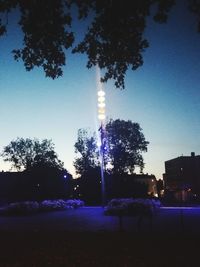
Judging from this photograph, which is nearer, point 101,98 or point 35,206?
point 101,98

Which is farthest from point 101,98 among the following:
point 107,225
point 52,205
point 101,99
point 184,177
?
point 184,177

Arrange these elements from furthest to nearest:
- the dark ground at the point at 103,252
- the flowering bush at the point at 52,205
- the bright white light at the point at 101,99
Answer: the flowering bush at the point at 52,205, the bright white light at the point at 101,99, the dark ground at the point at 103,252

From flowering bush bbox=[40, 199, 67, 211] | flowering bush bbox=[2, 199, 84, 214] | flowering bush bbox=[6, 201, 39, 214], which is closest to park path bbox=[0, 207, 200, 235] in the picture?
flowering bush bbox=[6, 201, 39, 214]

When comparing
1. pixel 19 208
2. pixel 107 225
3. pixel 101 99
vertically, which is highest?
pixel 101 99

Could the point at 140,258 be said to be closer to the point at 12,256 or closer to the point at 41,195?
the point at 12,256

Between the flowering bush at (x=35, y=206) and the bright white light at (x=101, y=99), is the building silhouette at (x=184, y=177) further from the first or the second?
the bright white light at (x=101, y=99)

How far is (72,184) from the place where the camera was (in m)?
80.7

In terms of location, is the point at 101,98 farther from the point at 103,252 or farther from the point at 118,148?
the point at 118,148

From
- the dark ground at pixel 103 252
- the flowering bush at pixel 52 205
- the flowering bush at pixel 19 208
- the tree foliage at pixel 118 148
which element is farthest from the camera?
the tree foliage at pixel 118 148

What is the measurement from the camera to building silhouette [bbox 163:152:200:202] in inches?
3533

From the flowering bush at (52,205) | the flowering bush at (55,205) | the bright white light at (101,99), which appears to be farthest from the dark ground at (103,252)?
the flowering bush at (55,205)

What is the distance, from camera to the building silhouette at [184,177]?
294 feet

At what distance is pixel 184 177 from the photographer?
9631 cm

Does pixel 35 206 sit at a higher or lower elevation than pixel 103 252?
higher
